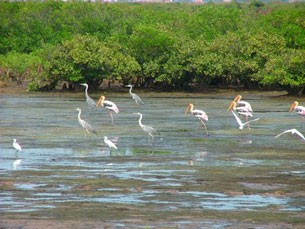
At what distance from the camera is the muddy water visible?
519 inches

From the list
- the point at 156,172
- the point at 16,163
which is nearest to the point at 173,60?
the point at 16,163

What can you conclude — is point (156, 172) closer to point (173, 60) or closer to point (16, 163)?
point (16, 163)

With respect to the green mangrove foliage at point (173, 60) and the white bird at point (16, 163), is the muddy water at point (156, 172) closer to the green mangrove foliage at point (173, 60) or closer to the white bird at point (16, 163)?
the white bird at point (16, 163)

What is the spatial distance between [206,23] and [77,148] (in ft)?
133

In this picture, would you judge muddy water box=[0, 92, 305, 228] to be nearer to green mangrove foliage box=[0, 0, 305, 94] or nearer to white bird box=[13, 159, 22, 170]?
white bird box=[13, 159, 22, 170]

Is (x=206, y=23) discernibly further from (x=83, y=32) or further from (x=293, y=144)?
(x=293, y=144)

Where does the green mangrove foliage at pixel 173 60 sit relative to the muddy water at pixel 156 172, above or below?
below

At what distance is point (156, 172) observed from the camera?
1777 centimetres

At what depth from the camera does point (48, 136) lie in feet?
81.1

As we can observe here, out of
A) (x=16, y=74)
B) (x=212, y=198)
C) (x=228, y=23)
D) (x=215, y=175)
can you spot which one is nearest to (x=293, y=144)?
(x=215, y=175)

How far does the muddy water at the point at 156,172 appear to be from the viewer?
13180 mm

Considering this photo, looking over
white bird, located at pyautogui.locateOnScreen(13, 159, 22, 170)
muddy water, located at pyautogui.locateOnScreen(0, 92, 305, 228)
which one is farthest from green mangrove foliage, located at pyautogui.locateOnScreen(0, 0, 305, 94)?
white bird, located at pyautogui.locateOnScreen(13, 159, 22, 170)

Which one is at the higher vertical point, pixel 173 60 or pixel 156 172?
pixel 156 172

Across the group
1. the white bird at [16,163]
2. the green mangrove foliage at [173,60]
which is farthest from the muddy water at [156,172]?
the green mangrove foliage at [173,60]
